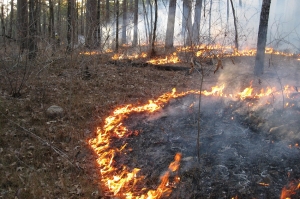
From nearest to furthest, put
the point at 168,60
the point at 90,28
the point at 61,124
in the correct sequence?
the point at 61,124 → the point at 90,28 → the point at 168,60

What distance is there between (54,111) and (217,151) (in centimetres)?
409

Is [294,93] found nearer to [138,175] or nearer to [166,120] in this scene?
[166,120]

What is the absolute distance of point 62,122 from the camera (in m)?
6.23

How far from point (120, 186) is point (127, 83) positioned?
542 cm

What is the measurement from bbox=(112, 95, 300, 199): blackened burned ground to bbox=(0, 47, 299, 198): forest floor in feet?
2.88

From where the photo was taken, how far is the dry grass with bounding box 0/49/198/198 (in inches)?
166

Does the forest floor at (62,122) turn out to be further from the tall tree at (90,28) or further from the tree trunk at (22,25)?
the tree trunk at (22,25)

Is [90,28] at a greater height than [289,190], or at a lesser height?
greater

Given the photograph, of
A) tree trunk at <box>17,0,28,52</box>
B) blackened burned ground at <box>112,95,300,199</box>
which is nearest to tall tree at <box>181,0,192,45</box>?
blackened burned ground at <box>112,95,300,199</box>

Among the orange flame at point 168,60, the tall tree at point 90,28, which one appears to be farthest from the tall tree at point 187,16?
the tall tree at point 90,28

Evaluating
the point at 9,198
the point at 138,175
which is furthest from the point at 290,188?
the point at 9,198

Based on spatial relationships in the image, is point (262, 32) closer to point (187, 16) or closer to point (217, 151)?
point (217, 151)

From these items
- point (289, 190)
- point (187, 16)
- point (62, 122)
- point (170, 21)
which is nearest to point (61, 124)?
point (62, 122)

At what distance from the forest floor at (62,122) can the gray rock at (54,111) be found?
0.32ft
